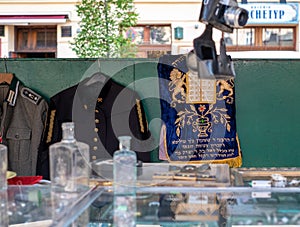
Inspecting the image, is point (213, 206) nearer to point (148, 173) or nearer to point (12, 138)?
point (148, 173)

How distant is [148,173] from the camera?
221cm

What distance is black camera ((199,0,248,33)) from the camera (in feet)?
5.91

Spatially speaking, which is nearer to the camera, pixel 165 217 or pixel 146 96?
pixel 165 217

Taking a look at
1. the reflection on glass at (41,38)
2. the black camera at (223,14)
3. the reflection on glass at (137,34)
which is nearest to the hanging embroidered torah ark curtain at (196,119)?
the black camera at (223,14)

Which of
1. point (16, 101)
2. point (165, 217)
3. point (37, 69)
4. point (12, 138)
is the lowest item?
point (165, 217)

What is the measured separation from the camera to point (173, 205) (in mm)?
1843

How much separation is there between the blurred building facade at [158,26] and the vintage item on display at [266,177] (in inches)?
207

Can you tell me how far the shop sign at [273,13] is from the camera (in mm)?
7668

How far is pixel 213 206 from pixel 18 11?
6.52 metres

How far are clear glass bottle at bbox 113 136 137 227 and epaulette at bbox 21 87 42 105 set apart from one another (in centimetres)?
186

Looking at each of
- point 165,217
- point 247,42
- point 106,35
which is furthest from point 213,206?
point 247,42

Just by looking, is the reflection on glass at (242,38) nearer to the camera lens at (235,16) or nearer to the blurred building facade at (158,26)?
the blurred building facade at (158,26)

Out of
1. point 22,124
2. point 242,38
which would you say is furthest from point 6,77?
point 242,38

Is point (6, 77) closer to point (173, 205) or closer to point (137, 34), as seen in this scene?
point (173, 205)
